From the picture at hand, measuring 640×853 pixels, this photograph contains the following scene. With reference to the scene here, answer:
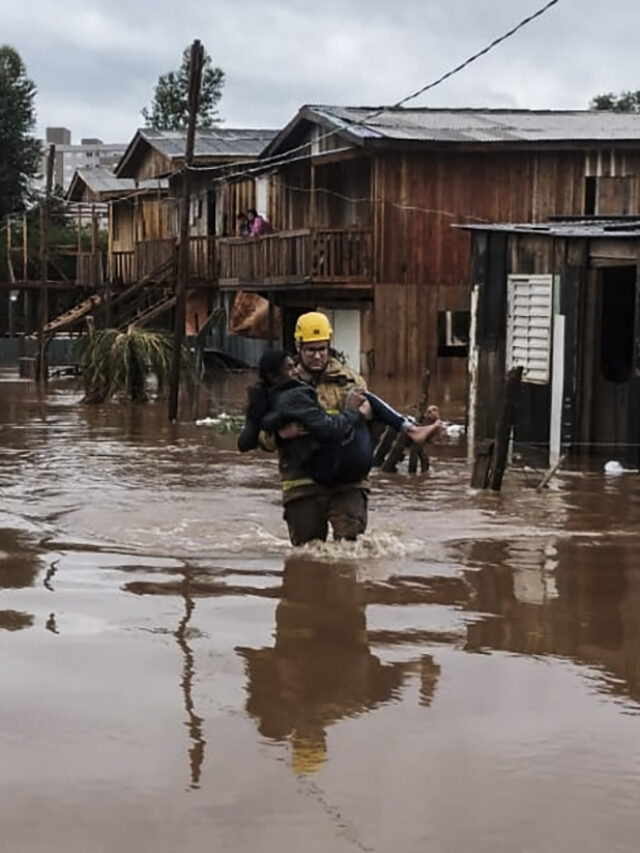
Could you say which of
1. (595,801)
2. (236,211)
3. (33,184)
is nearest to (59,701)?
(595,801)

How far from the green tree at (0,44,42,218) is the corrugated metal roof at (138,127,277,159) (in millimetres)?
16630

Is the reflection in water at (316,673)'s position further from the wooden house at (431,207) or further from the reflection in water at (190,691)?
the wooden house at (431,207)

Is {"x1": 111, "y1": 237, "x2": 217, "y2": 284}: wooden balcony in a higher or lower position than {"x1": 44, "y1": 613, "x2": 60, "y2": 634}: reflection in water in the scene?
higher

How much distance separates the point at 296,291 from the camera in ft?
98.2

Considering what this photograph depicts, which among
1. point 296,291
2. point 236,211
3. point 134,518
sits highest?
point 236,211

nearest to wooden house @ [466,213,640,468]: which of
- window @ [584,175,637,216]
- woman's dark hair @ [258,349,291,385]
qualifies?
woman's dark hair @ [258,349,291,385]

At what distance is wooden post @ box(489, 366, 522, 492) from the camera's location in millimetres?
12062

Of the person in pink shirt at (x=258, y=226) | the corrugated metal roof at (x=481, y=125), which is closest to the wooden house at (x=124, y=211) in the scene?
the person in pink shirt at (x=258, y=226)

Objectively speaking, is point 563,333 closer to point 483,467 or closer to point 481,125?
point 483,467

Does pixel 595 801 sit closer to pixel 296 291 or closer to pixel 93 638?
pixel 93 638

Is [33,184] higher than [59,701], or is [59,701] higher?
[33,184]

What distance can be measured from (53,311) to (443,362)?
27633 millimetres

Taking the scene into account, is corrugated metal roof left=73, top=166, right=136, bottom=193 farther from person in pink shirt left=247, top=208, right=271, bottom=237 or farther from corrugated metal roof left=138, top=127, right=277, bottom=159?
person in pink shirt left=247, top=208, right=271, bottom=237

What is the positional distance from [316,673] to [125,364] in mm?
19843
